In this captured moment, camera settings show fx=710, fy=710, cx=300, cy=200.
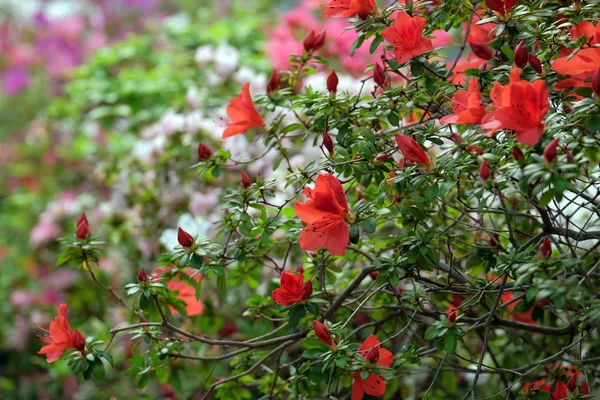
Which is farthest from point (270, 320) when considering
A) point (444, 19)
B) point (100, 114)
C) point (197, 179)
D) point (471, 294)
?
point (100, 114)

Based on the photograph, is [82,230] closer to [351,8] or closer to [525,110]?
[351,8]

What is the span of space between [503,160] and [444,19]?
0.26m

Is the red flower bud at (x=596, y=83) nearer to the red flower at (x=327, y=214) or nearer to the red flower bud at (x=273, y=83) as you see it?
the red flower at (x=327, y=214)

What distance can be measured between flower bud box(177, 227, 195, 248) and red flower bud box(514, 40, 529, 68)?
0.57m

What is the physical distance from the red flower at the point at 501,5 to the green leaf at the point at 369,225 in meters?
0.37

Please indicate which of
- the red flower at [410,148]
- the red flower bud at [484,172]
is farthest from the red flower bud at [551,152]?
the red flower at [410,148]

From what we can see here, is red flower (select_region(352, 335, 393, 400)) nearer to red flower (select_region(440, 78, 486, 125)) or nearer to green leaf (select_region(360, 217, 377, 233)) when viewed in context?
green leaf (select_region(360, 217, 377, 233))

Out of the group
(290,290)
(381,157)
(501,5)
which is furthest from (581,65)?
(290,290)

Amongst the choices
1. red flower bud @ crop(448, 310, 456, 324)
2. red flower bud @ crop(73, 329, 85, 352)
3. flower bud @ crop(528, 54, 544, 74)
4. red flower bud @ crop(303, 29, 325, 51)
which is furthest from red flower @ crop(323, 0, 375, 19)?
red flower bud @ crop(73, 329, 85, 352)

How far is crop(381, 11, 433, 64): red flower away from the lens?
107cm

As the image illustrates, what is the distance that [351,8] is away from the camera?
1.13 meters

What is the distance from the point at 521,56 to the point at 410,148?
214 mm

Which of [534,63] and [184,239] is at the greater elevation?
[534,63]

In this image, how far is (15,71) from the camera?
4.09 m
